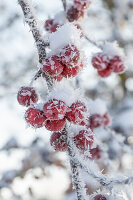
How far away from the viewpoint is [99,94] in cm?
662

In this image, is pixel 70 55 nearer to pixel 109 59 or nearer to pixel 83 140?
pixel 83 140

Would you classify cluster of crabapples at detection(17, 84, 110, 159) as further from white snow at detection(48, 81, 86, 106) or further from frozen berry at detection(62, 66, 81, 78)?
frozen berry at detection(62, 66, 81, 78)

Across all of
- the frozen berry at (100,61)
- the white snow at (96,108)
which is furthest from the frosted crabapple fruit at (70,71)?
the white snow at (96,108)

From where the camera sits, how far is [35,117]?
Answer: 1380mm

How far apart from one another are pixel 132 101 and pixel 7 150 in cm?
266

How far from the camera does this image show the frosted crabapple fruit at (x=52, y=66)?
1331mm

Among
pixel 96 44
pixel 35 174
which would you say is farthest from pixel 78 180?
pixel 35 174

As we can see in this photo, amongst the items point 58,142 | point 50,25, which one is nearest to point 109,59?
point 50,25

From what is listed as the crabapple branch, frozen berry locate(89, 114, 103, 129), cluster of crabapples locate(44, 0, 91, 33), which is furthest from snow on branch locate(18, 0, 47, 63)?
frozen berry locate(89, 114, 103, 129)

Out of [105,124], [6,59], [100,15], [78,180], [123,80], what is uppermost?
[100,15]

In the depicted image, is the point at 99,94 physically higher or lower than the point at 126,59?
higher

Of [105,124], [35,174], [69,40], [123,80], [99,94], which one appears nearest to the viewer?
[69,40]

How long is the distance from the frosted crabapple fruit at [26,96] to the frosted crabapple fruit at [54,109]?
6.5 inches

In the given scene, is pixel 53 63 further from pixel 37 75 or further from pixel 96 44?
pixel 96 44
